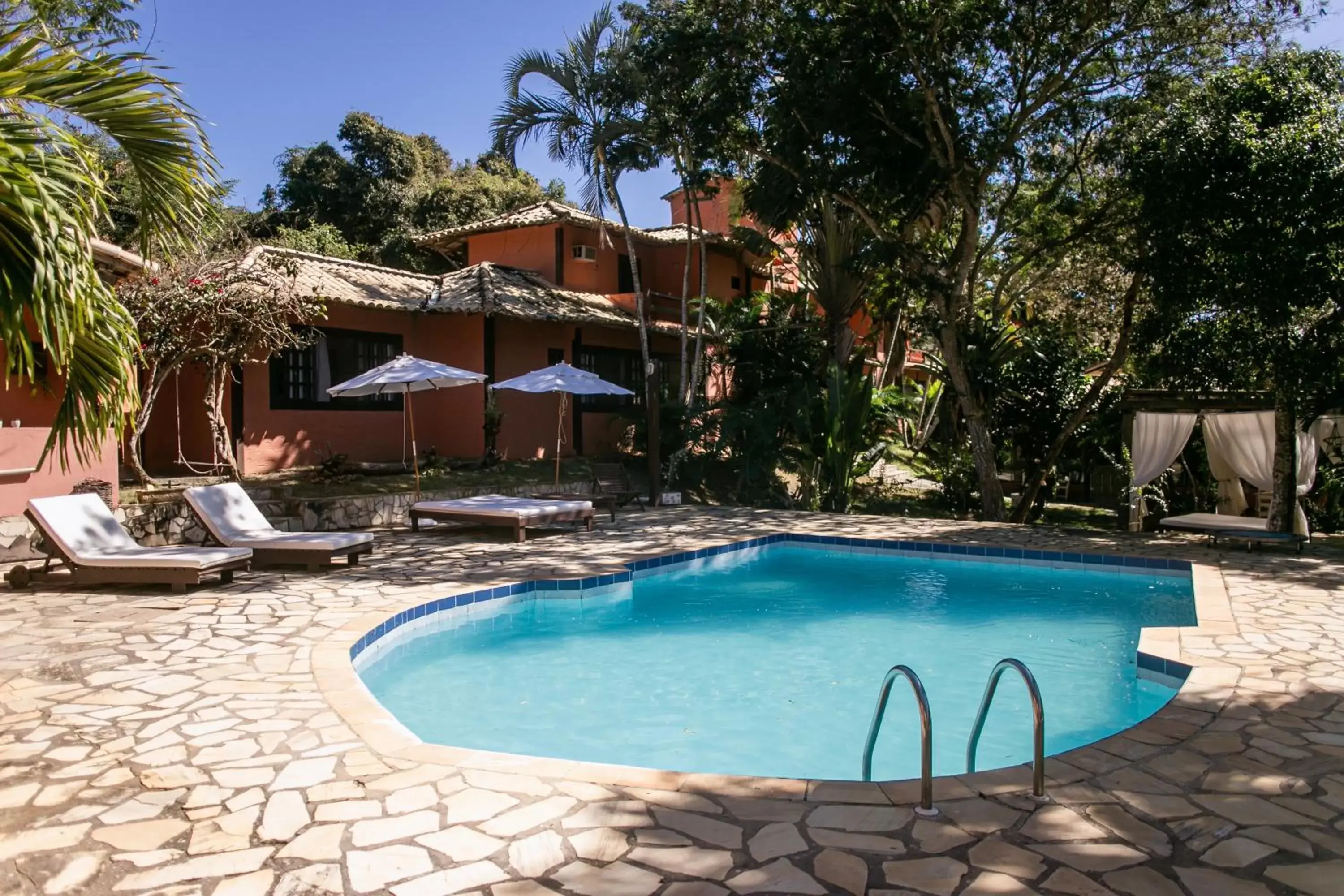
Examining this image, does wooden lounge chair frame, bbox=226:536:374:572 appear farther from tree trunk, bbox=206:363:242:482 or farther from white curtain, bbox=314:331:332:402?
white curtain, bbox=314:331:332:402

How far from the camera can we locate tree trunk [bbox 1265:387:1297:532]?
12.1 m

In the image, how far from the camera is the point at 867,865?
10.9 ft

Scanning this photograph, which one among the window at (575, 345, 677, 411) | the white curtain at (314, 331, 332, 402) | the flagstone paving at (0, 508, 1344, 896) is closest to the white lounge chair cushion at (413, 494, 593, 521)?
the white curtain at (314, 331, 332, 402)

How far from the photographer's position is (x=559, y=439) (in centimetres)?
1606

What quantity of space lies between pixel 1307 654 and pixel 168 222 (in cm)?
809

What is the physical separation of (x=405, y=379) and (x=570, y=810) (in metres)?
10.3

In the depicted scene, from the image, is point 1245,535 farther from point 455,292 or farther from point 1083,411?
point 455,292

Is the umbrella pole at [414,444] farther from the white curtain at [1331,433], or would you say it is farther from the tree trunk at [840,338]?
the white curtain at [1331,433]

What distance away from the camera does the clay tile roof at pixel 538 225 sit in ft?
70.0

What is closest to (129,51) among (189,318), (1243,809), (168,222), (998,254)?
(168,222)

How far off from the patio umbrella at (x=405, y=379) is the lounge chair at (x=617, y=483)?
11.0ft

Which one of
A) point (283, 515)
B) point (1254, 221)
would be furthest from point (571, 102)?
point (1254, 221)

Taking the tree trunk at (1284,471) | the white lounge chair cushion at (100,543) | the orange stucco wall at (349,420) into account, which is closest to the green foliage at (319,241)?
the orange stucco wall at (349,420)

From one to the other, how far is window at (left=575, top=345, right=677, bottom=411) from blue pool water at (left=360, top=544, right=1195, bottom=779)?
9626 mm
